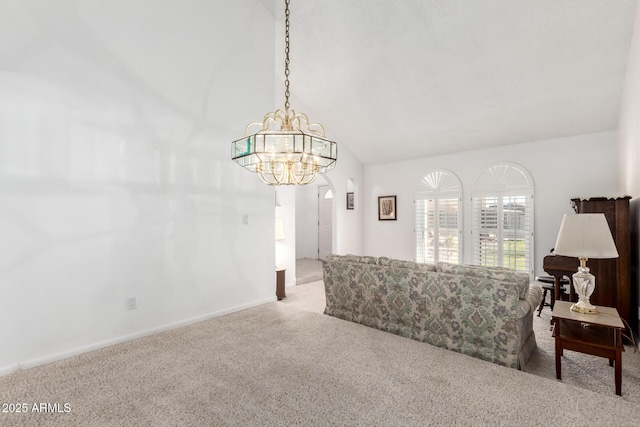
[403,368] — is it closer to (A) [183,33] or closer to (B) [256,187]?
(B) [256,187]

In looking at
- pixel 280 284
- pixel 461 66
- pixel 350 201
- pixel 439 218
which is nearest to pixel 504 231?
pixel 439 218

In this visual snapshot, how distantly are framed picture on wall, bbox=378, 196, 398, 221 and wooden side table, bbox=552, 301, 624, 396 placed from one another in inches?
192

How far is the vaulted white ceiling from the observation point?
12.6 feet

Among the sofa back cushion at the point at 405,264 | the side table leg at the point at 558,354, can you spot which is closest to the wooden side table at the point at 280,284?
the sofa back cushion at the point at 405,264

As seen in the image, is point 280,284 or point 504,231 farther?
point 504,231

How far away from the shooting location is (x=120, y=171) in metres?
3.34

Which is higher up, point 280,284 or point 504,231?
point 504,231

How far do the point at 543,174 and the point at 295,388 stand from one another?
5.51 m

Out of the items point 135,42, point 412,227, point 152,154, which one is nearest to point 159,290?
point 152,154

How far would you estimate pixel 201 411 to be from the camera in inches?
86.2

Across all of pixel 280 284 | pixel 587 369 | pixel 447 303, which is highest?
pixel 447 303

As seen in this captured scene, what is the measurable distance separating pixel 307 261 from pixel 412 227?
3238mm

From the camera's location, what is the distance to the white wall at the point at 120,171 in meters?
2.79

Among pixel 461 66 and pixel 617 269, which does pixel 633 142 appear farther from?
pixel 461 66
